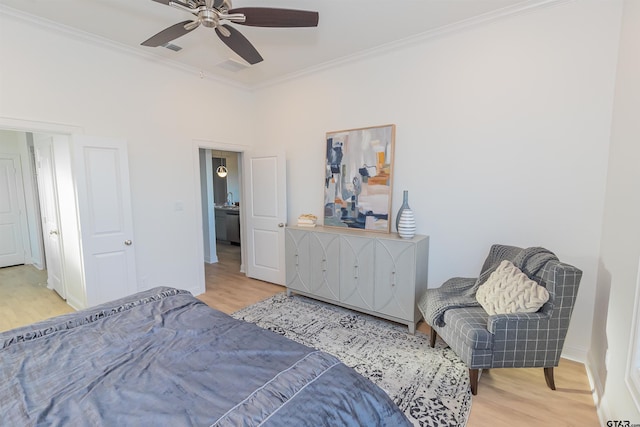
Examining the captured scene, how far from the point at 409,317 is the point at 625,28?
111 inches

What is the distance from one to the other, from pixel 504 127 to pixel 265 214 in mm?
3145

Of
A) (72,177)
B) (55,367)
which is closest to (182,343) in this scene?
(55,367)

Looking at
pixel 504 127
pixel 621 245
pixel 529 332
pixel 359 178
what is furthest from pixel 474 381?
pixel 359 178

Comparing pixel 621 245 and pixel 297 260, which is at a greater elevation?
pixel 621 245

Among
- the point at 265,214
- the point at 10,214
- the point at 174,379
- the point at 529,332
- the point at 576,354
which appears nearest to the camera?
the point at 174,379

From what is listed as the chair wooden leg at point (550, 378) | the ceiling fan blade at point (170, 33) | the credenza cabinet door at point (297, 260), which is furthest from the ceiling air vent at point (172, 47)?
the chair wooden leg at point (550, 378)

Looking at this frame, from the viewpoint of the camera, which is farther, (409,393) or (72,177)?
(72,177)

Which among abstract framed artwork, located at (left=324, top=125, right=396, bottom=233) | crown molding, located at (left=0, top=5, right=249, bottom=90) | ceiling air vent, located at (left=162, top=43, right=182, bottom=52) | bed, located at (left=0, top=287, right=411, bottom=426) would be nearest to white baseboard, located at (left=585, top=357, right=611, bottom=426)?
bed, located at (left=0, top=287, right=411, bottom=426)

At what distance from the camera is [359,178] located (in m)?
3.56

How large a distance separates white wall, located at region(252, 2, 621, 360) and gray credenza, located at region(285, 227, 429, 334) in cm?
45

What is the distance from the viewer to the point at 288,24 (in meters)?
2.10

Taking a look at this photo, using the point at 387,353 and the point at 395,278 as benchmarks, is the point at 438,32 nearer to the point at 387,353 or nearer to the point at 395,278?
the point at 395,278

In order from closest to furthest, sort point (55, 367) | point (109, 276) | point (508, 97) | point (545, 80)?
point (55, 367), point (545, 80), point (508, 97), point (109, 276)

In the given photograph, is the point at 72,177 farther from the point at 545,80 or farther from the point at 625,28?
the point at 625,28
